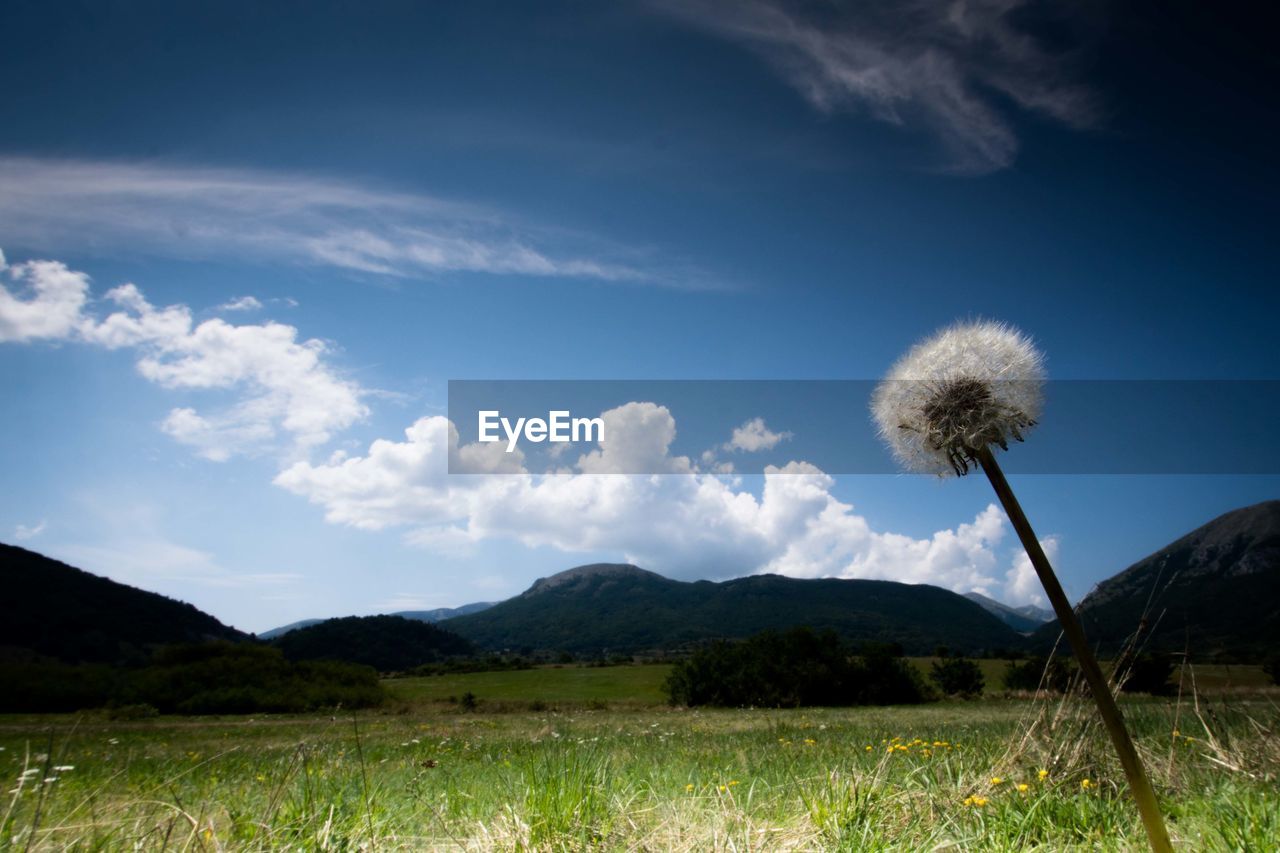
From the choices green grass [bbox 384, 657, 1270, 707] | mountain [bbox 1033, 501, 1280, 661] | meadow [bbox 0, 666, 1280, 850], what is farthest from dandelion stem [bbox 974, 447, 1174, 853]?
green grass [bbox 384, 657, 1270, 707]

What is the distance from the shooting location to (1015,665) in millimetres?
45000

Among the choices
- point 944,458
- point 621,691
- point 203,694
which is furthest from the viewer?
point 621,691

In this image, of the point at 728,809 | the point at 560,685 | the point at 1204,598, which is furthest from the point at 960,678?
the point at 728,809

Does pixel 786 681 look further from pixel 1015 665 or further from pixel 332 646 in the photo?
pixel 332 646

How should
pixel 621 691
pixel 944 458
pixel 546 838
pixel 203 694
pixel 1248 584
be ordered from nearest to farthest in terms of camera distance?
pixel 944 458 → pixel 546 838 → pixel 203 694 → pixel 621 691 → pixel 1248 584

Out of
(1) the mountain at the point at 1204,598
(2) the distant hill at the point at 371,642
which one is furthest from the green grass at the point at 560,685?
(1) the mountain at the point at 1204,598

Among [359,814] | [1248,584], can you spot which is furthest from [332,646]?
[1248,584]

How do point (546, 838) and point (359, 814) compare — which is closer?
point (546, 838)

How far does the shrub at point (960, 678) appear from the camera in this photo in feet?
141

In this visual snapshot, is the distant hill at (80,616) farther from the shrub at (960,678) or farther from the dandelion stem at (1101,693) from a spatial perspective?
the dandelion stem at (1101,693)

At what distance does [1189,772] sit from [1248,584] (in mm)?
72175

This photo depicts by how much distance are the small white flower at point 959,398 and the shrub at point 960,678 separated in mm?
46022

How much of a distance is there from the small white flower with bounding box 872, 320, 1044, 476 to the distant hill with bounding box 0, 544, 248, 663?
201ft

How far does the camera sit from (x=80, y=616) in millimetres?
57188
